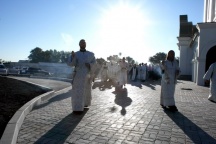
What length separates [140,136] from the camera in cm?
478

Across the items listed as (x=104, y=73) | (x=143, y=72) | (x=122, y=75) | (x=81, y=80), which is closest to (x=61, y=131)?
(x=81, y=80)

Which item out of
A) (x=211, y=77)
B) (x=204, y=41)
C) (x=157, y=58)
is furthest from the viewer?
(x=157, y=58)

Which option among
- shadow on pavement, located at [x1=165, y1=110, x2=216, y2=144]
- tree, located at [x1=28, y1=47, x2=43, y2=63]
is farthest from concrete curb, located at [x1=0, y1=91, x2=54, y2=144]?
tree, located at [x1=28, y1=47, x2=43, y2=63]

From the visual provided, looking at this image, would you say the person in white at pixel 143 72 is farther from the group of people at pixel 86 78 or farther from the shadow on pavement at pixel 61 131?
the shadow on pavement at pixel 61 131

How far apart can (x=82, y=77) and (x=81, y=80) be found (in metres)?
0.10

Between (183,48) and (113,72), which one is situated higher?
(183,48)

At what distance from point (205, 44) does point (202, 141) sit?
15814mm

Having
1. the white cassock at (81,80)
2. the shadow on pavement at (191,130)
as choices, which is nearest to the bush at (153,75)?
the shadow on pavement at (191,130)

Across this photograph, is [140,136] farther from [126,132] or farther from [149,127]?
[149,127]

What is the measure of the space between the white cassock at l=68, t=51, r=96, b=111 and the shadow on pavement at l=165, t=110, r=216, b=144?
2588 millimetres

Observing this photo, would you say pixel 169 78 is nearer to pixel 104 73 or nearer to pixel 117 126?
pixel 117 126

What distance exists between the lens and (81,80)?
23.2ft

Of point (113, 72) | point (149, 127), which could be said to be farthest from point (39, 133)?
point (113, 72)

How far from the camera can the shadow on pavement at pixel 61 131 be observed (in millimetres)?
4453
